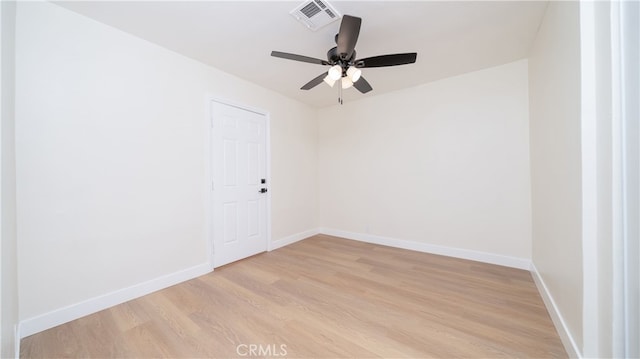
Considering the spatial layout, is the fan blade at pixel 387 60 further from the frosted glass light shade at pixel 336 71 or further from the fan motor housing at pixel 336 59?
the frosted glass light shade at pixel 336 71

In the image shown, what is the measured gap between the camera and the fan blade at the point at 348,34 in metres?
1.55

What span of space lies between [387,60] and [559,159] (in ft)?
4.82

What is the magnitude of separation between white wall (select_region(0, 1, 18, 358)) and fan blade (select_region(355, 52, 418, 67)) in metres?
2.22

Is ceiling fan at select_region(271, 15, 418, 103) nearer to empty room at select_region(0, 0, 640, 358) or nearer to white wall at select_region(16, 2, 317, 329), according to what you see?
empty room at select_region(0, 0, 640, 358)

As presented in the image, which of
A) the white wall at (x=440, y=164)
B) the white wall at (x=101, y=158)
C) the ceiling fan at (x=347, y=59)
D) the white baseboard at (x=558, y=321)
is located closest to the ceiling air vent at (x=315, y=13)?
the ceiling fan at (x=347, y=59)

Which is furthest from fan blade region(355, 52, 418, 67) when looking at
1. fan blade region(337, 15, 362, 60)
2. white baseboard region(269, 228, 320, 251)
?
white baseboard region(269, 228, 320, 251)

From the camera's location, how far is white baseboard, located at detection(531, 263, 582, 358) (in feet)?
4.28

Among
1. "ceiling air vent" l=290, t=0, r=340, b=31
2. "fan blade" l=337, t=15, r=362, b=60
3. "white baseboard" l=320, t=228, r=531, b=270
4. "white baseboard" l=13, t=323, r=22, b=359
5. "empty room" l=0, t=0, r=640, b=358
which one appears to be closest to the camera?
"empty room" l=0, t=0, r=640, b=358

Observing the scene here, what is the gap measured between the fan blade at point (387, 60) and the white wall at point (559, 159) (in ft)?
3.06

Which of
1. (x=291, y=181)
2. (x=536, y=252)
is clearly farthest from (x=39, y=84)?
(x=536, y=252)

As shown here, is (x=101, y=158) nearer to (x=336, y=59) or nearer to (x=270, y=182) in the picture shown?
(x=270, y=182)

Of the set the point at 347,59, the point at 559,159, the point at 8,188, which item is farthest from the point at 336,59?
the point at 8,188

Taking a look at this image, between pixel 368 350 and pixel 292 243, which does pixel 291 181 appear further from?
pixel 368 350

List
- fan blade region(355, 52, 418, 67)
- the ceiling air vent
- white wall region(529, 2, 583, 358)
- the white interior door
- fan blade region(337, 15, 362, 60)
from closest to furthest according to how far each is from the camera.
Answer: white wall region(529, 2, 583, 358) < fan blade region(337, 15, 362, 60) < the ceiling air vent < fan blade region(355, 52, 418, 67) < the white interior door
